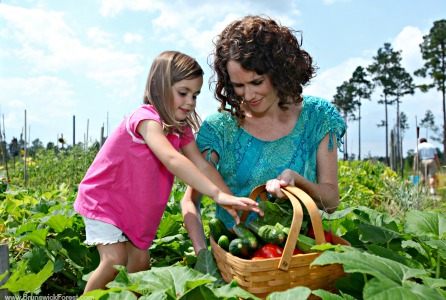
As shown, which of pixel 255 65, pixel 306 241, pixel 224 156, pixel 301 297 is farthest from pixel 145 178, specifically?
pixel 301 297

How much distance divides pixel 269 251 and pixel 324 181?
101 cm

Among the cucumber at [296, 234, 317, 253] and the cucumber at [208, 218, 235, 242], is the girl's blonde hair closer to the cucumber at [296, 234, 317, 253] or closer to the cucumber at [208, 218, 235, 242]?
the cucumber at [208, 218, 235, 242]

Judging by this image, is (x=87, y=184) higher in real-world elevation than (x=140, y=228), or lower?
higher

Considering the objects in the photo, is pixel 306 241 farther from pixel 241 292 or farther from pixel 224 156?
pixel 224 156

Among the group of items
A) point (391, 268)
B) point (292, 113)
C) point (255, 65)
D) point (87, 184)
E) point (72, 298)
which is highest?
point (255, 65)

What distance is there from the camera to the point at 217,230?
2.29 meters

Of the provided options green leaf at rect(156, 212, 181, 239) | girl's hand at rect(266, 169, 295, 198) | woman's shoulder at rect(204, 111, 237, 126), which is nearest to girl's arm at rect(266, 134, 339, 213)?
girl's hand at rect(266, 169, 295, 198)

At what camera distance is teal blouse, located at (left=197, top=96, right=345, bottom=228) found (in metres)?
2.92

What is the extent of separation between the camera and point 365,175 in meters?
7.96

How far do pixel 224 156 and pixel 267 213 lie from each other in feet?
2.73

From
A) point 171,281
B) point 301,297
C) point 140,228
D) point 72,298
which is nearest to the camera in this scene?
point 301,297

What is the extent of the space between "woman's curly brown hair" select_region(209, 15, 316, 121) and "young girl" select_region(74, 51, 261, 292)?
173mm

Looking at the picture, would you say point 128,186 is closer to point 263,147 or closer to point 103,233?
point 103,233

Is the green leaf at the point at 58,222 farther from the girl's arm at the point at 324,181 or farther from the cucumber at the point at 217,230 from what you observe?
the girl's arm at the point at 324,181
